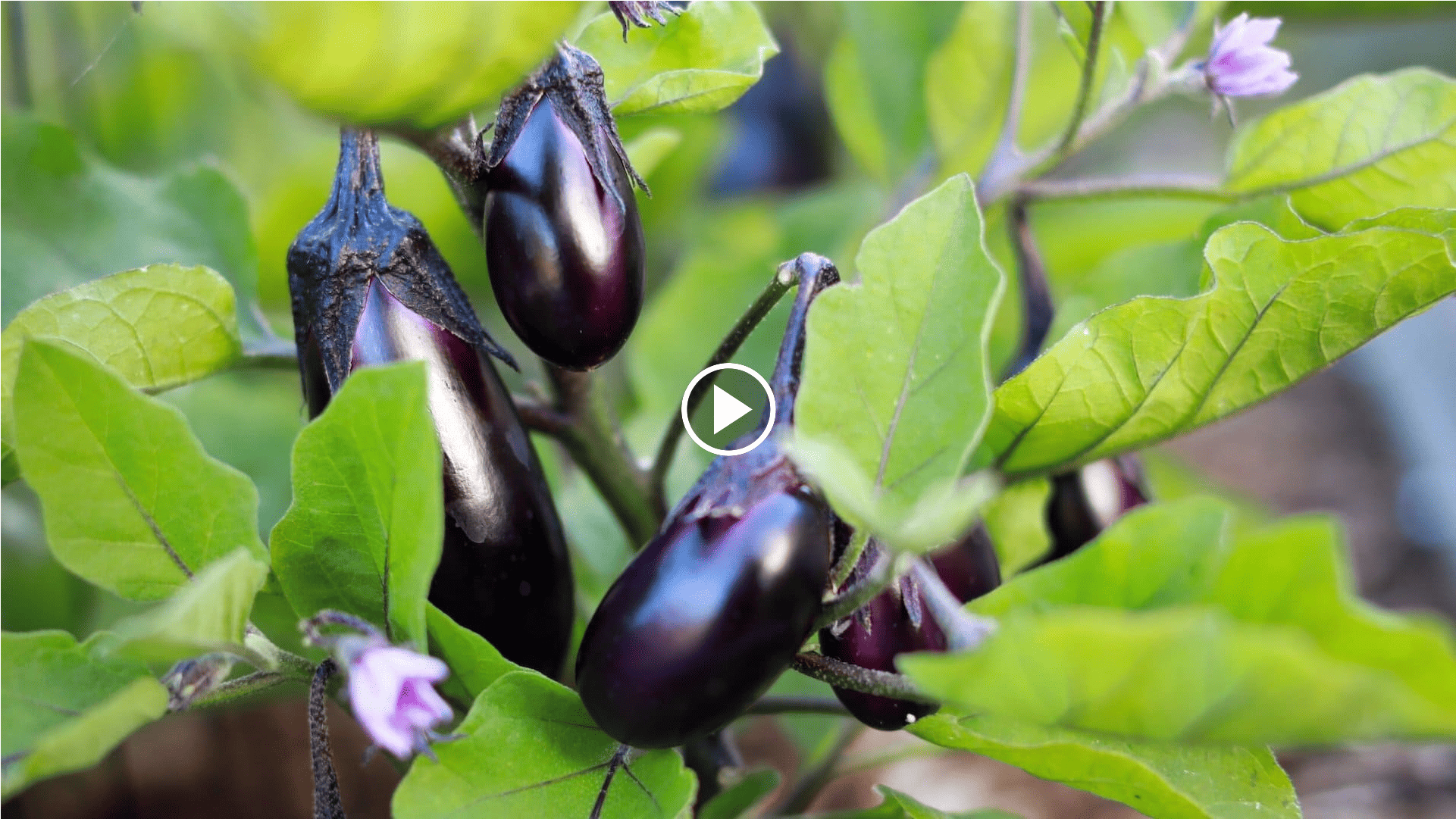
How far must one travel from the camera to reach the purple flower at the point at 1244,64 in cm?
43

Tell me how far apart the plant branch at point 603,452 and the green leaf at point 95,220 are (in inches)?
5.3

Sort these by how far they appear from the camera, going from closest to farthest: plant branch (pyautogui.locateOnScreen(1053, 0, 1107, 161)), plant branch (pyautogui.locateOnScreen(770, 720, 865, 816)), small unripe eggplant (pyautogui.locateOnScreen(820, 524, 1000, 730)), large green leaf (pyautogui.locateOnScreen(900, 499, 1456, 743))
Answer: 1. large green leaf (pyautogui.locateOnScreen(900, 499, 1456, 743))
2. small unripe eggplant (pyautogui.locateOnScreen(820, 524, 1000, 730))
3. plant branch (pyautogui.locateOnScreen(1053, 0, 1107, 161))
4. plant branch (pyautogui.locateOnScreen(770, 720, 865, 816))

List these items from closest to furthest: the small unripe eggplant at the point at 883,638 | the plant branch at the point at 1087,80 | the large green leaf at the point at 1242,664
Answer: the large green leaf at the point at 1242,664 → the small unripe eggplant at the point at 883,638 → the plant branch at the point at 1087,80

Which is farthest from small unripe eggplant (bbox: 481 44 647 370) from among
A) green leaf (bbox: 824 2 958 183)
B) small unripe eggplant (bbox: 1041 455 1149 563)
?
green leaf (bbox: 824 2 958 183)

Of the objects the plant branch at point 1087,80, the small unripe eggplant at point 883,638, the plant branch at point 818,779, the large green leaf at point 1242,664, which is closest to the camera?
the large green leaf at point 1242,664

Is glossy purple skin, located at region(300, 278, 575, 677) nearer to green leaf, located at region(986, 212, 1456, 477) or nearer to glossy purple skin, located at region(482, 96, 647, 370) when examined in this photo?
glossy purple skin, located at region(482, 96, 647, 370)

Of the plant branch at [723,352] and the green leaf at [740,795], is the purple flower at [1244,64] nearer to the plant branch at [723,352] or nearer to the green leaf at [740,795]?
the plant branch at [723,352]

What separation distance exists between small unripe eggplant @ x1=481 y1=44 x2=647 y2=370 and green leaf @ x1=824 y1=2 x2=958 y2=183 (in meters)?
0.33

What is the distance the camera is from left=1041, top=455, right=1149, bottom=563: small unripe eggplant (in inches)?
17.3

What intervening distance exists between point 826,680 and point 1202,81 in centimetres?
28

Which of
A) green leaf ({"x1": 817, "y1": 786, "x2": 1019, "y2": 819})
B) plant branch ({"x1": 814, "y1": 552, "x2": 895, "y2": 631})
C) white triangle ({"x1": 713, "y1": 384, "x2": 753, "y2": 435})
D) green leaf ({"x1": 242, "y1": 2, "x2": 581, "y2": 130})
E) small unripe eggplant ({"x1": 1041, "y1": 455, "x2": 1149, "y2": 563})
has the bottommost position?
green leaf ({"x1": 817, "y1": 786, "x2": 1019, "y2": 819})

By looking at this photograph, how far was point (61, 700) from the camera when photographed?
29cm

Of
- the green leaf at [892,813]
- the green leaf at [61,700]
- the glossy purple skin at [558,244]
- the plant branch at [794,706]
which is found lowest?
the green leaf at [892,813]

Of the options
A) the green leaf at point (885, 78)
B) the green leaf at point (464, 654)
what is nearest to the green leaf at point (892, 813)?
the green leaf at point (464, 654)
